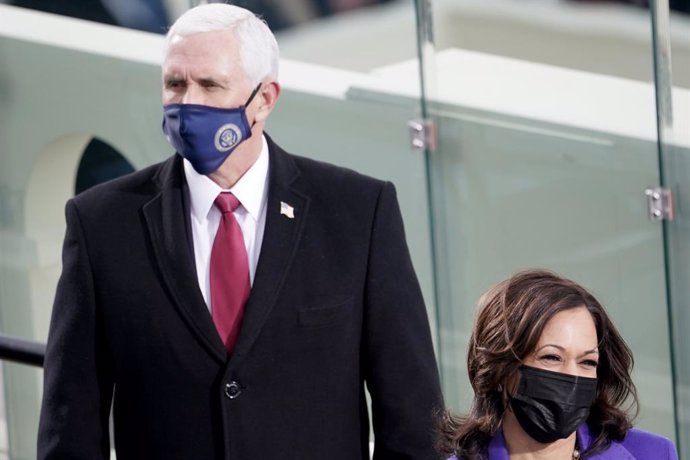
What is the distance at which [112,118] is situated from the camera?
22.5ft

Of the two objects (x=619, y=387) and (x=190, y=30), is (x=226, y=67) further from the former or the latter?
(x=619, y=387)

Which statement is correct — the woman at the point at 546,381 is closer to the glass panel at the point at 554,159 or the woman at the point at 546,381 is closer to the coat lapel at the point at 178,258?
the coat lapel at the point at 178,258

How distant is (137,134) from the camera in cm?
683

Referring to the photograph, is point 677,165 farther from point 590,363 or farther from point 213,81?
point 590,363

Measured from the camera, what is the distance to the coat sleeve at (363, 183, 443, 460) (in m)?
3.46

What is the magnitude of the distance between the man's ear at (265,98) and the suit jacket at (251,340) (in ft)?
0.28

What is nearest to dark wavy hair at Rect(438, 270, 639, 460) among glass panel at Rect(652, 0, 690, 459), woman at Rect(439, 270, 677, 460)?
woman at Rect(439, 270, 677, 460)

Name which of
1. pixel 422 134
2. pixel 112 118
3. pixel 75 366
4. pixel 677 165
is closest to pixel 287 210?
pixel 75 366

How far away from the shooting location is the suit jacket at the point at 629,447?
2920 millimetres

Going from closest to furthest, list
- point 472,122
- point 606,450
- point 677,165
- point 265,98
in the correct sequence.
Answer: point 606,450, point 265,98, point 677,165, point 472,122

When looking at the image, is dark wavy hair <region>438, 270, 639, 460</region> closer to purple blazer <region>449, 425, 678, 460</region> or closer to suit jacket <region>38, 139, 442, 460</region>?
purple blazer <region>449, 425, 678, 460</region>

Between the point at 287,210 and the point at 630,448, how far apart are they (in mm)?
887

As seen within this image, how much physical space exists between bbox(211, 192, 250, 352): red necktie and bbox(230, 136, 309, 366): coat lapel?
40 mm

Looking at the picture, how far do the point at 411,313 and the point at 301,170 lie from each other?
0.36m
